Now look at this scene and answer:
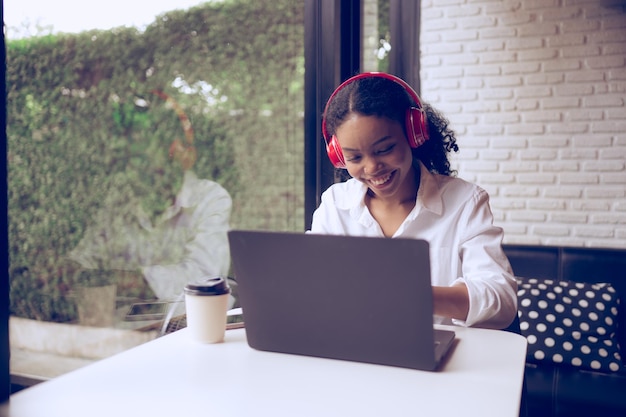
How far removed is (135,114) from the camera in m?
1.56

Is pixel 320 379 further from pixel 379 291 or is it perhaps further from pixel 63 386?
pixel 63 386

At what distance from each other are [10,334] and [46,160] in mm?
396

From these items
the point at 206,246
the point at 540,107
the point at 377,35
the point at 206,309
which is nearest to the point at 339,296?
the point at 206,309

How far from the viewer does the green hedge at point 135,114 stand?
3.53 ft

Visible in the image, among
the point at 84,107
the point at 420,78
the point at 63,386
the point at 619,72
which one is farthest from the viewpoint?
the point at 420,78

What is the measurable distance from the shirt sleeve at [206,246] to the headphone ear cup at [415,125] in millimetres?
645

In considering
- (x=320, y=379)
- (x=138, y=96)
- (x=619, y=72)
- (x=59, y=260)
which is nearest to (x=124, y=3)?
(x=138, y=96)

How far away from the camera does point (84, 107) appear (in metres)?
1.35

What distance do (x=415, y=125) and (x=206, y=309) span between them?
2.42ft

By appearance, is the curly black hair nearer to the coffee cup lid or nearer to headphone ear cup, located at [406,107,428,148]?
headphone ear cup, located at [406,107,428,148]

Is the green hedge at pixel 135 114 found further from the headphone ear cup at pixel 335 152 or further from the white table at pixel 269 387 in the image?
the headphone ear cup at pixel 335 152

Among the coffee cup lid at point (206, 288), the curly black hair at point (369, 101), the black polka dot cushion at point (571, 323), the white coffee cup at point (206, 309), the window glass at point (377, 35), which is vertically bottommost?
the black polka dot cushion at point (571, 323)

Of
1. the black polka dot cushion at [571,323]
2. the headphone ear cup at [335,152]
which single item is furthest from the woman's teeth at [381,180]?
the black polka dot cushion at [571,323]

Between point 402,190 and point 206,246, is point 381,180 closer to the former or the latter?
point 402,190
